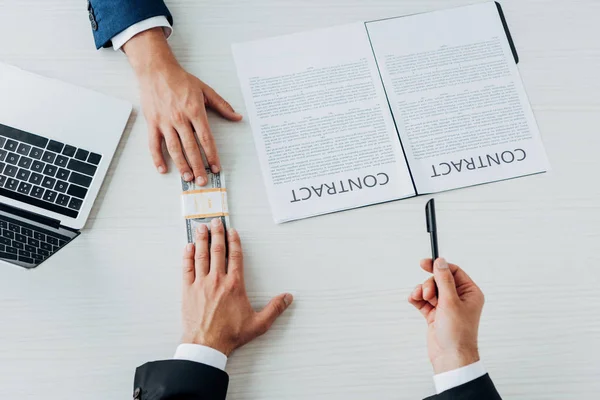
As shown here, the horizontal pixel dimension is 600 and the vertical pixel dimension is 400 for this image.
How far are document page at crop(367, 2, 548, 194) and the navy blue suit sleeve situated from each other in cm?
37

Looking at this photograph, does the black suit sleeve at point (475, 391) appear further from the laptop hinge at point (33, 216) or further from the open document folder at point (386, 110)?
the laptop hinge at point (33, 216)

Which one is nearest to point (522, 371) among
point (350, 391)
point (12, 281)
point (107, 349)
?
point (350, 391)

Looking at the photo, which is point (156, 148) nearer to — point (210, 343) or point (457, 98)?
point (210, 343)

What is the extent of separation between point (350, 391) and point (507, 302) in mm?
261

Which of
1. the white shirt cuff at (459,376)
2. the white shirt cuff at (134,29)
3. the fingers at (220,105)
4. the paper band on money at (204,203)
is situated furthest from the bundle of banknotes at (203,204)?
the white shirt cuff at (459,376)

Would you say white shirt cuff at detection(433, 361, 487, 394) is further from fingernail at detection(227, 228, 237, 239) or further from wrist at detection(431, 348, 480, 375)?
fingernail at detection(227, 228, 237, 239)

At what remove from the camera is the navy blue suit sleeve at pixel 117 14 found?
841 millimetres

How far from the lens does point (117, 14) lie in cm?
85

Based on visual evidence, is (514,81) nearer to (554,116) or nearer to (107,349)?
(554,116)

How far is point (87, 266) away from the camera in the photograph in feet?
2.43

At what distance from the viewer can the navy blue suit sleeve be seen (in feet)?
2.76

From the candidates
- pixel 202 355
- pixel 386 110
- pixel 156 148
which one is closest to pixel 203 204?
pixel 156 148

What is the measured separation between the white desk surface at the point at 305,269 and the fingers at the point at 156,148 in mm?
16

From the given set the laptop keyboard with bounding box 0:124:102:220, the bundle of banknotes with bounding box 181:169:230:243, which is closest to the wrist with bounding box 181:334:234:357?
the bundle of banknotes with bounding box 181:169:230:243
